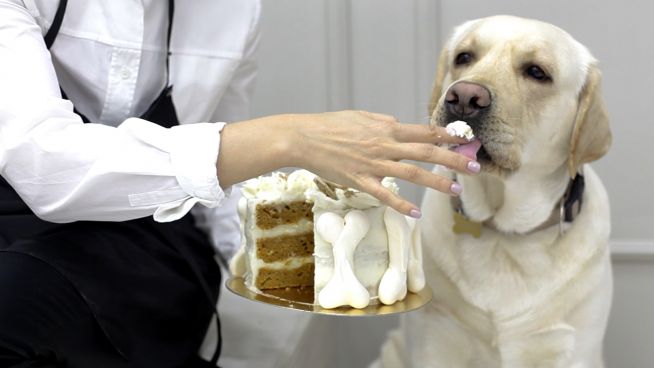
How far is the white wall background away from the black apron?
0.58m

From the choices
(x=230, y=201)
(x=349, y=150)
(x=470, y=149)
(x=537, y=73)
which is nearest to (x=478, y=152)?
(x=470, y=149)

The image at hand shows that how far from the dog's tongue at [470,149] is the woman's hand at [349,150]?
94 millimetres

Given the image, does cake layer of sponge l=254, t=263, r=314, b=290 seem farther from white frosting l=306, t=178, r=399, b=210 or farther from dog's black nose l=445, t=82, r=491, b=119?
dog's black nose l=445, t=82, r=491, b=119

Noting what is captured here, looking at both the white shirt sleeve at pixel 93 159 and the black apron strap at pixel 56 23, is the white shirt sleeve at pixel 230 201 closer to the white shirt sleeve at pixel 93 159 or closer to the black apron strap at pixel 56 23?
the black apron strap at pixel 56 23

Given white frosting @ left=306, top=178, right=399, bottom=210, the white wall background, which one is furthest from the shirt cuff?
the white wall background

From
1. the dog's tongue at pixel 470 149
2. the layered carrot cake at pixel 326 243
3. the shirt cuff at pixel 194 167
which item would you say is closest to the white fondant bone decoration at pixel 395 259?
the layered carrot cake at pixel 326 243

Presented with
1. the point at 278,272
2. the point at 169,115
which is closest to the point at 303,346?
the point at 278,272

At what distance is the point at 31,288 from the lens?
120 cm

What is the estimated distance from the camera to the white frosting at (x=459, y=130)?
1.23m

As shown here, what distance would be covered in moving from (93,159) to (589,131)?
85cm

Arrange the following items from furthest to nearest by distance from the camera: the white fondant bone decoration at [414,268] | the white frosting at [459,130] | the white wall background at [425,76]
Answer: the white wall background at [425,76] < the white fondant bone decoration at [414,268] < the white frosting at [459,130]

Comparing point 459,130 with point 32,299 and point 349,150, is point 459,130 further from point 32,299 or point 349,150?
point 32,299

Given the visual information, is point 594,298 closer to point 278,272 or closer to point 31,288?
point 278,272

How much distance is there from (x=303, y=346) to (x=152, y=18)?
0.81 meters
